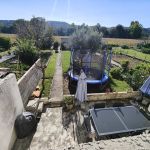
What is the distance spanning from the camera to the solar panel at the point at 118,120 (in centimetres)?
737

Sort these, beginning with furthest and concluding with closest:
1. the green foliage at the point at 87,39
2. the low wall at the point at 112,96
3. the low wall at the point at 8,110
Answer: the green foliage at the point at 87,39, the low wall at the point at 112,96, the low wall at the point at 8,110

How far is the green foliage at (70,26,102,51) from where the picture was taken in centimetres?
2970

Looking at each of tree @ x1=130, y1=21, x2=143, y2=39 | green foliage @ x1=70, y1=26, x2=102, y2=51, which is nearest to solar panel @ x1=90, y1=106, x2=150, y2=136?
green foliage @ x1=70, y1=26, x2=102, y2=51

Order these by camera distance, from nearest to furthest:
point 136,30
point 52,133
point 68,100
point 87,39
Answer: point 52,133, point 68,100, point 87,39, point 136,30

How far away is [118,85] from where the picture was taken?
15180 millimetres

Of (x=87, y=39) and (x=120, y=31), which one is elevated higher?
(x=120, y=31)

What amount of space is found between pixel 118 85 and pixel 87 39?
16.3 metres

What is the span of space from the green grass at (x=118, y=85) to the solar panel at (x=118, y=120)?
4.77m

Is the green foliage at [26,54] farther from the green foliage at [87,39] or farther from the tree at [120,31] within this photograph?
the tree at [120,31]

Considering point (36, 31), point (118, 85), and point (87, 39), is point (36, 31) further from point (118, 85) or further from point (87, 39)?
point (118, 85)

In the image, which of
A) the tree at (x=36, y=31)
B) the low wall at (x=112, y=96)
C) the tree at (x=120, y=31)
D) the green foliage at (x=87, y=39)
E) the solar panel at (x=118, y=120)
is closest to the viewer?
Result: the solar panel at (x=118, y=120)

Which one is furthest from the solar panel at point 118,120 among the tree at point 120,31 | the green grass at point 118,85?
the tree at point 120,31

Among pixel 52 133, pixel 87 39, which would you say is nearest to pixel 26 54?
pixel 87 39

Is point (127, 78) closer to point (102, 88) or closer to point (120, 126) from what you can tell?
point (102, 88)
